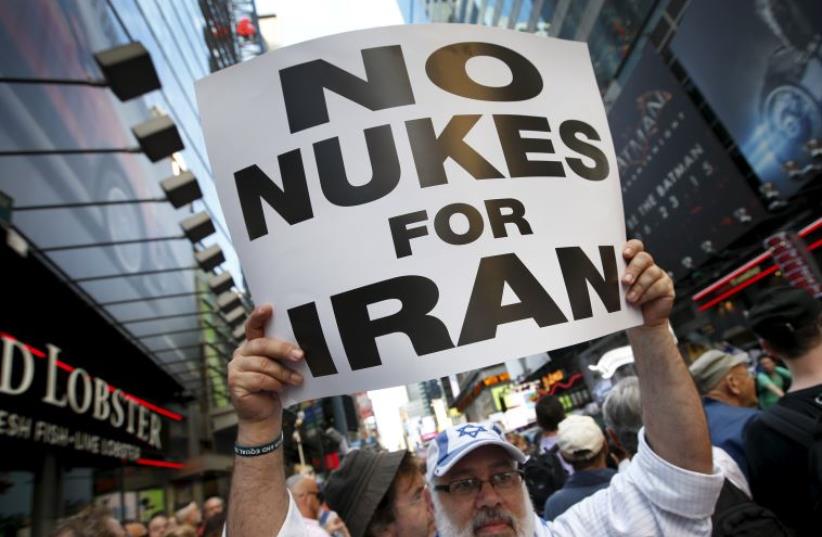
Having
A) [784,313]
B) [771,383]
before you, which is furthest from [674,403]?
[771,383]

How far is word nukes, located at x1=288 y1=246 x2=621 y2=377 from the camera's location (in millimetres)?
1232

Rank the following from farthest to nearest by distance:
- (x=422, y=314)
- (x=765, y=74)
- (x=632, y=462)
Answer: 1. (x=765, y=74)
2. (x=632, y=462)
3. (x=422, y=314)

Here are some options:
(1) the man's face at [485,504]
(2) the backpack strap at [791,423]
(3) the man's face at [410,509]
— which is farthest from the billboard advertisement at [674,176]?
(1) the man's face at [485,504]

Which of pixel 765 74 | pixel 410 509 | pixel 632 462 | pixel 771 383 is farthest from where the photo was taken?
pixel 765 74

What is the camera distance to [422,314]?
4.07 ft

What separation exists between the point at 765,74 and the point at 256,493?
1841 cm

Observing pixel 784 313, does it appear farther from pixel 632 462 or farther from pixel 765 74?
pixel 765 74

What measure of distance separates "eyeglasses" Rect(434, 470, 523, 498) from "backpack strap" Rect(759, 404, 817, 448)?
48.0 inches

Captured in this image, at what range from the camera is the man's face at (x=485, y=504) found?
1839mm

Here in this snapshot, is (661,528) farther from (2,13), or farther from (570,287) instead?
(2,13)

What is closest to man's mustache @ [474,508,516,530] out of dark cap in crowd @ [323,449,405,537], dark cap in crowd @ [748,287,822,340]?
dark cap in crowd @ [323,449,405,537]

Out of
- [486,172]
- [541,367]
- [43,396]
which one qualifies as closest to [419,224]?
[486,172]

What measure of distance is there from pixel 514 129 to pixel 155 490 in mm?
15299

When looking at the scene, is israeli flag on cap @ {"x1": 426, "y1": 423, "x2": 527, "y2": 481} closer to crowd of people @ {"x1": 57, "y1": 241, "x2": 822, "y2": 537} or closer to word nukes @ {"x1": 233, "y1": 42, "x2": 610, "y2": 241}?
crowd of people @ {"x1": 57, "y1": 241, "x2": 822, "y2": 537}
